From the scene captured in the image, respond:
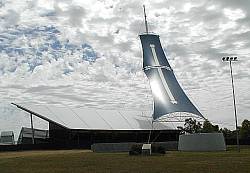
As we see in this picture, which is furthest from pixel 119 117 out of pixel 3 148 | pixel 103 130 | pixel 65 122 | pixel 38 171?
pixel 38 171

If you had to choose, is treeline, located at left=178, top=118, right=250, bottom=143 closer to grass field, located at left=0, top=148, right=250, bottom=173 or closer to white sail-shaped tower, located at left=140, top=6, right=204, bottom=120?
white sail-shaped tower, located at left=140, top=6, right=204, bottom=120

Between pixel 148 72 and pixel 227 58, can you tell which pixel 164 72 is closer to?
pixel 148 72

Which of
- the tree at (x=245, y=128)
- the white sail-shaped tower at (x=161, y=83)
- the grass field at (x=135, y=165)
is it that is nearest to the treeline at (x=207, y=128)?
the tree at (x=245, y=128)

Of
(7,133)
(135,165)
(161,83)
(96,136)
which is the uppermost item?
(161,83)

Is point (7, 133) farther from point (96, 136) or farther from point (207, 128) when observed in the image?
point (207, 128)

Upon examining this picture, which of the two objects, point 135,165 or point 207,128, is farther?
point 207,128

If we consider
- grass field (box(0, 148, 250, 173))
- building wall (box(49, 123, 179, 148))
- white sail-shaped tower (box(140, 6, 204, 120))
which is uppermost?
white sail-shaped tower (box(140, 6, 204, 120))

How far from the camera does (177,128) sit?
2938 inches

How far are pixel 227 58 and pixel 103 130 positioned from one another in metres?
25.7

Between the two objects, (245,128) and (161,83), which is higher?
(161,83)

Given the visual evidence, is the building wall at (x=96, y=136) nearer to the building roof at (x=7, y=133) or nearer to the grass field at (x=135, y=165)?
the building roof at (x=7, y=133)

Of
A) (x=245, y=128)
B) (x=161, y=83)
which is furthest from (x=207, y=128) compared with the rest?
(x=161, y=83)

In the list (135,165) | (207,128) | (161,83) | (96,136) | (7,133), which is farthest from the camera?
(207,128)

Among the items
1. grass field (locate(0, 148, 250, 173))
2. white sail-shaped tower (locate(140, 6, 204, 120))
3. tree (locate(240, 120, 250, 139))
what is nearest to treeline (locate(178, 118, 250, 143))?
tree (locate(240, 120, 250, 139))
